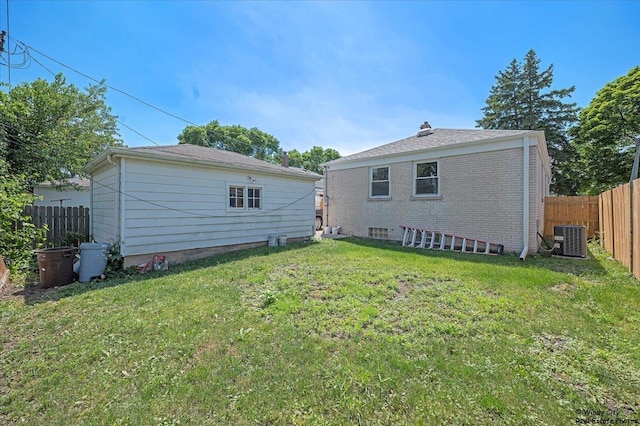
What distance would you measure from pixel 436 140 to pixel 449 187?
205cm

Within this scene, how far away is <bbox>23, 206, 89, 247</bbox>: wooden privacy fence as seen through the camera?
7.89 metres

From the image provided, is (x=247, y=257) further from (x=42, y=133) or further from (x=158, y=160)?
(x=42, y=133)

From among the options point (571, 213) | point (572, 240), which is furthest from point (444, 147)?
point (571, 213)

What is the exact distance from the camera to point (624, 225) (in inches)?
239

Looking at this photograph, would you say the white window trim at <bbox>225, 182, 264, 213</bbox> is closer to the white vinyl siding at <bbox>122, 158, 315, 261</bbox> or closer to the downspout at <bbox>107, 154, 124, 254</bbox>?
the white vinyl siding at <bbox>122, 158, 315, 261</bbox>

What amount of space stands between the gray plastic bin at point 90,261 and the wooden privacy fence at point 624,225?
10675 millimetres

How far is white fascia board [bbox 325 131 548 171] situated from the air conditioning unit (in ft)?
8.51

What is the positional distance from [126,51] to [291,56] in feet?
19.7

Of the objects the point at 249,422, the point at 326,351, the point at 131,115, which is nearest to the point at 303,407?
the point at 249,422

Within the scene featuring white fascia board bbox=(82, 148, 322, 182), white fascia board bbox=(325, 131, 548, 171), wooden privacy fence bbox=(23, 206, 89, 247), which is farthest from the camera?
white fascia board bbox=(325, 131, 548, 171)

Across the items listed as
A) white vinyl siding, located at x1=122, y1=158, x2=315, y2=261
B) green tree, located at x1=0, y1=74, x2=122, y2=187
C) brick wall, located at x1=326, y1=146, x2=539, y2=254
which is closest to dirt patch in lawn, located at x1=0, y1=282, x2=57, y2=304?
white vinyl siding, located at x1=122, y1=158, x2=315, y2=261

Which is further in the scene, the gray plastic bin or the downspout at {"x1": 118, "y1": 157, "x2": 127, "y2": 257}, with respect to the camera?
the downspout at {"x1": 118, "y1": 157, "x2": 127, "y2": 257}

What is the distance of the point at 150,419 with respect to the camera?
6.73ft

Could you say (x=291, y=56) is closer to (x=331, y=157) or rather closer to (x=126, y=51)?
(x=126, y=51)
